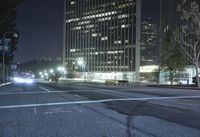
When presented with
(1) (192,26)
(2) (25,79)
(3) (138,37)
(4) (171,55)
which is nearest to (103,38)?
(3) (138,37)

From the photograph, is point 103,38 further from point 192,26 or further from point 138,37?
point 192,26

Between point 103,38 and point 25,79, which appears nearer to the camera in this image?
point 25,79

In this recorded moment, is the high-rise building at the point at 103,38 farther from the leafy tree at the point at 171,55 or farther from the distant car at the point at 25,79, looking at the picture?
the leafy tree at the point at 171,55

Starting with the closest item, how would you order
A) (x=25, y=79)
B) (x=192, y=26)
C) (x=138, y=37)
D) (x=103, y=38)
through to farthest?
1. (x=192, y=26)
2. (x=25, y=79)
3. (x=138, y=37)
4. (x=103, y=38)

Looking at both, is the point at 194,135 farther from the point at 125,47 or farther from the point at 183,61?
the point at 125,47

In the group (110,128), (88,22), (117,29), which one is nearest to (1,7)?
(110,128)

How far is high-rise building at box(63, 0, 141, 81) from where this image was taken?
6137 inches

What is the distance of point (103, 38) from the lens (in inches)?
6752

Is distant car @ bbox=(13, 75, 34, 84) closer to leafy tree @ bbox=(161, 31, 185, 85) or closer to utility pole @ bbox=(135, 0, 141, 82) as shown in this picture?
leafy tree @ bbox=(161, 31, 185, 85)

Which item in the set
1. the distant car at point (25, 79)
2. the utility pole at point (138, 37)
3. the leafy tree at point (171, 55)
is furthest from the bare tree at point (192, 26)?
the utility pole at point (138, 37)

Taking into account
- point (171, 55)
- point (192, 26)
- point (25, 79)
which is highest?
point (192, 26)

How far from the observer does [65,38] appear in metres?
190

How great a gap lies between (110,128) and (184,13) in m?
46.4

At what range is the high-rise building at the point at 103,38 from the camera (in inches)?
6137
